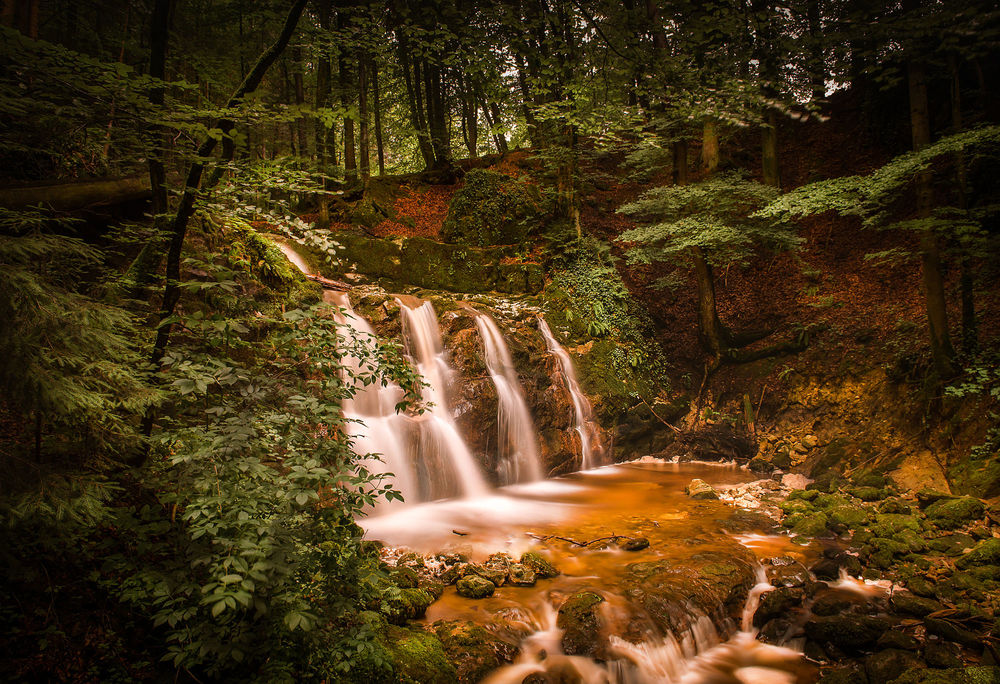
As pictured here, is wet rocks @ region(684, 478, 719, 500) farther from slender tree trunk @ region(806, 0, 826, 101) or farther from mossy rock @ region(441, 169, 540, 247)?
mossy rock @ region(441, 169, 540, 247)

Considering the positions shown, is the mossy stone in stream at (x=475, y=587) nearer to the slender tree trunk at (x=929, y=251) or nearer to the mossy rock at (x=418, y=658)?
the mossy rock at (x=418, y=658)


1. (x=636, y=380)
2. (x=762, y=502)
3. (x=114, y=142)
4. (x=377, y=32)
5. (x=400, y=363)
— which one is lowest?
(x=762, y=502)

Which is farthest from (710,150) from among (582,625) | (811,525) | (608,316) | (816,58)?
(582,625)

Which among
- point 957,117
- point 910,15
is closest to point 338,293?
point 910,15

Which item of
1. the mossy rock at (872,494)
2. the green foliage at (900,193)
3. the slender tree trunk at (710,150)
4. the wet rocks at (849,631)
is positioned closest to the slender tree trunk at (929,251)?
the green foliage at (900,193)

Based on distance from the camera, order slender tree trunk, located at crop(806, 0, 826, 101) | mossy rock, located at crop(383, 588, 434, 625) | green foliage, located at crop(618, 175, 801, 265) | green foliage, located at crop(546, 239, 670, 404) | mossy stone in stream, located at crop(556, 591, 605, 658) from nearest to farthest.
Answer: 1. mossy rock, located at crop(383, 588, 434, 625)
2. mossy stone in stream, located at crop(556, 591, 605, 658)
3. slender tree trunk, located at crop(806, 0, 826, 101)
4. green foliage, located at crop(618, 175, 801, 265)
5. green foliage, located at crop(546, 239, 670, 404)

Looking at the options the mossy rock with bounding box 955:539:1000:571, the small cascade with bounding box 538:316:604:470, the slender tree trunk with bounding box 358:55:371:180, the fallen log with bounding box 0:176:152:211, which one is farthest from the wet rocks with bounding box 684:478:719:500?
the slender tree trunk with bounding box 358:55:371:180

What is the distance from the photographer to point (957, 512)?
19.9 ft

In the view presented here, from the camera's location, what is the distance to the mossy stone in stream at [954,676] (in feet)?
11.3

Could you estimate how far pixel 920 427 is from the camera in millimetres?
7668

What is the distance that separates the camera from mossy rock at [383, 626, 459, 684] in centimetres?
335

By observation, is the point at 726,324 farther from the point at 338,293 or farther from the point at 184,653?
the point at 184,653

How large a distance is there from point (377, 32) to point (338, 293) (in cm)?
638

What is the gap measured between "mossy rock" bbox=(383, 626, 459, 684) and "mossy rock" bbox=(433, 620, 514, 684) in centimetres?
10
